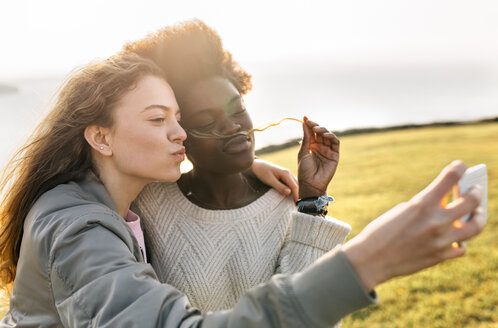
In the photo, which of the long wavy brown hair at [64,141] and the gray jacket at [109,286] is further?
the long wavy brown hair at [64,141]

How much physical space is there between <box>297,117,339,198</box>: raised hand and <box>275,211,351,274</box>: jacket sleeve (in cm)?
16

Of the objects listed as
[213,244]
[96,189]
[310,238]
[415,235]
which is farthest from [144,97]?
[415,235]

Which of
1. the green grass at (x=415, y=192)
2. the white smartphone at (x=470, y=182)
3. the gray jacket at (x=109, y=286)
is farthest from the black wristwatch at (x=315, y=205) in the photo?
the green grass at (x=415, y=192)

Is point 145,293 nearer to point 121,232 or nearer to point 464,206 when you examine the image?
point 121,232

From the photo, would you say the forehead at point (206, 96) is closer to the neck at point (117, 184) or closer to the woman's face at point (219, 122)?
the woman's face at point (219, 122)

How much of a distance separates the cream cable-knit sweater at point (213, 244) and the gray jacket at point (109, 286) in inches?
20.5

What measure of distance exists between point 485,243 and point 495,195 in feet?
6.65

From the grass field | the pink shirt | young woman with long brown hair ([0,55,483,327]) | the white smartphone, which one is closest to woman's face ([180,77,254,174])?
young woman with long brown hair ([0,55,483,327])

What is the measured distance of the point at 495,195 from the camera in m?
7.65

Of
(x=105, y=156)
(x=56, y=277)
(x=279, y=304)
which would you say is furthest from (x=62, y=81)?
(x=279, y=304)

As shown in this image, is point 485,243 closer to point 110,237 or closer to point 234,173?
point 234,173

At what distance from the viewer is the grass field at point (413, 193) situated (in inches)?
175

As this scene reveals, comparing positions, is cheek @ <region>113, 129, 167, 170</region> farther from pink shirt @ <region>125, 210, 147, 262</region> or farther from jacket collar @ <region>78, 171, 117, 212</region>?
pink shirt @ <region>125, 210, 147, 262</region>

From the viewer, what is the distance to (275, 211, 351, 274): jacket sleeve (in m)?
2.09
